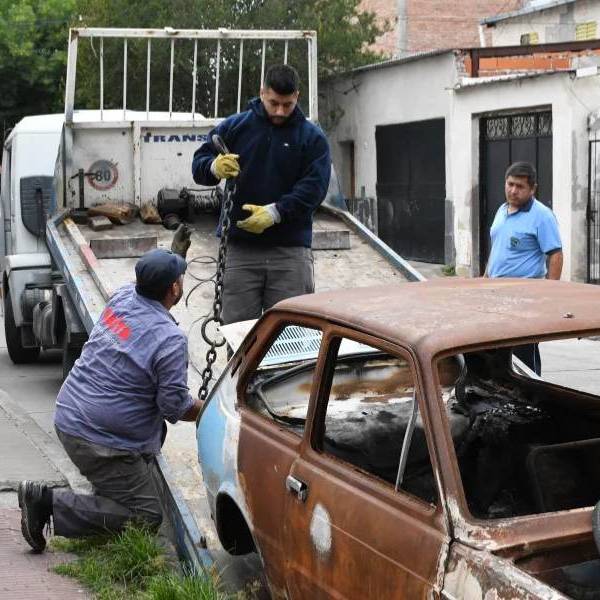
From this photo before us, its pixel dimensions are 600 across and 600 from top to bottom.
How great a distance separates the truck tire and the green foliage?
19.3m

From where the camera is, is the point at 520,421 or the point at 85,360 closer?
the point at 520,421

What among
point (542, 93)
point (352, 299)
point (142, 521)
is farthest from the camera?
point (542, 93)

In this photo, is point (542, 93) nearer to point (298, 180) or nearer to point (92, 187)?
point (92, 187)

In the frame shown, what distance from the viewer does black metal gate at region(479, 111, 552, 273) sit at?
1805cm

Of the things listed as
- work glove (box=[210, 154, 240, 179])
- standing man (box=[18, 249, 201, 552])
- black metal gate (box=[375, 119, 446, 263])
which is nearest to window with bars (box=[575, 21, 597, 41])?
black metal gate (box=[375, 119, 446, 263])

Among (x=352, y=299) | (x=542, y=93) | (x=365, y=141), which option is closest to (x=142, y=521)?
(x=352, y=299)

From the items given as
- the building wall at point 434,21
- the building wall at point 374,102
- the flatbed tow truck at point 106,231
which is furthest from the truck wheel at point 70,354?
the building wall at point 434,21

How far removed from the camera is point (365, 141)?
2503cm

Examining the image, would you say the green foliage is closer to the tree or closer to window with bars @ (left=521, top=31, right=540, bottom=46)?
the tree

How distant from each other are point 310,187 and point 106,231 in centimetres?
347

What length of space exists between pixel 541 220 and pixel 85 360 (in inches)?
139

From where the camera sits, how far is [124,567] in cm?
557

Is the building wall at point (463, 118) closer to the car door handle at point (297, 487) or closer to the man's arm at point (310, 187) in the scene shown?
the man's arm at point (310, 187)

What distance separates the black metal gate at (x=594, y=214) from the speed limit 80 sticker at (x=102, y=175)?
848cm
